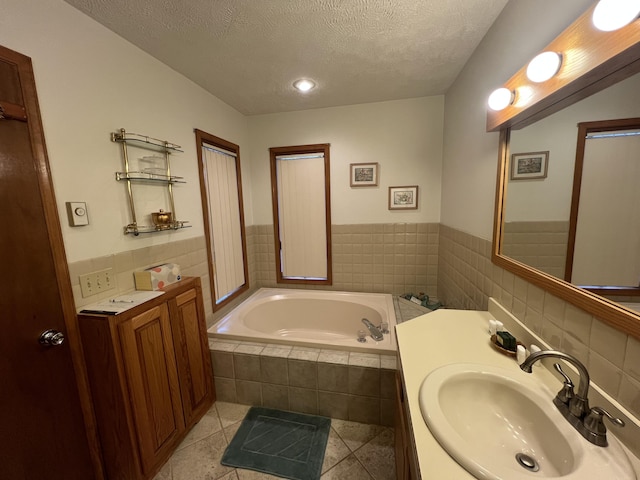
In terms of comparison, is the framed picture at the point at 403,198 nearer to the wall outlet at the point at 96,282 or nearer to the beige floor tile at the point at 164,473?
the wall outlet at the point at 96,282

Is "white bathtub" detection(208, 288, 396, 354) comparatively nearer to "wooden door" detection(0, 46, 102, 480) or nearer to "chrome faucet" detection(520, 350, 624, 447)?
"wooden door" detection(0, 46, 102, 480)

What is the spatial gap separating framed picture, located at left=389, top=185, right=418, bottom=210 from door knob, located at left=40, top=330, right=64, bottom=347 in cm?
256

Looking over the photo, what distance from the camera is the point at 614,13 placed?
0.61 m

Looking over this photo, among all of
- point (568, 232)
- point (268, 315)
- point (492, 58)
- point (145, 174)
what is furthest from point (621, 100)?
point (268, 315)

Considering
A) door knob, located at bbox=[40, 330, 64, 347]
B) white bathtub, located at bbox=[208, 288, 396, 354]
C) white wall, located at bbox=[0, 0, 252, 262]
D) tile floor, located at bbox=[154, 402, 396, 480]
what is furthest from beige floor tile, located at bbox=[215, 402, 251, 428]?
white wall, located at bbox=[0, 0, 252, 262]

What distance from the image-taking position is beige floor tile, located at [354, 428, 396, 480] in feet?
4.38

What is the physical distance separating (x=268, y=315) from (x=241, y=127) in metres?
2.09

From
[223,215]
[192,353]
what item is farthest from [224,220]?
[192,353]

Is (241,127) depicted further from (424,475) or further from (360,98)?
(424,475)

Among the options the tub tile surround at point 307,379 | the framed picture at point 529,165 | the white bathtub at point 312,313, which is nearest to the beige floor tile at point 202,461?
the tub tile surround at point 307,379

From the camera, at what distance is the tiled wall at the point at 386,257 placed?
2561mm

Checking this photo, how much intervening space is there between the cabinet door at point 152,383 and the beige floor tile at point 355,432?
101cm

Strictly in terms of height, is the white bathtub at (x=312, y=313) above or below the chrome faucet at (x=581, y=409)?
below

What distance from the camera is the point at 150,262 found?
1.54 metres
